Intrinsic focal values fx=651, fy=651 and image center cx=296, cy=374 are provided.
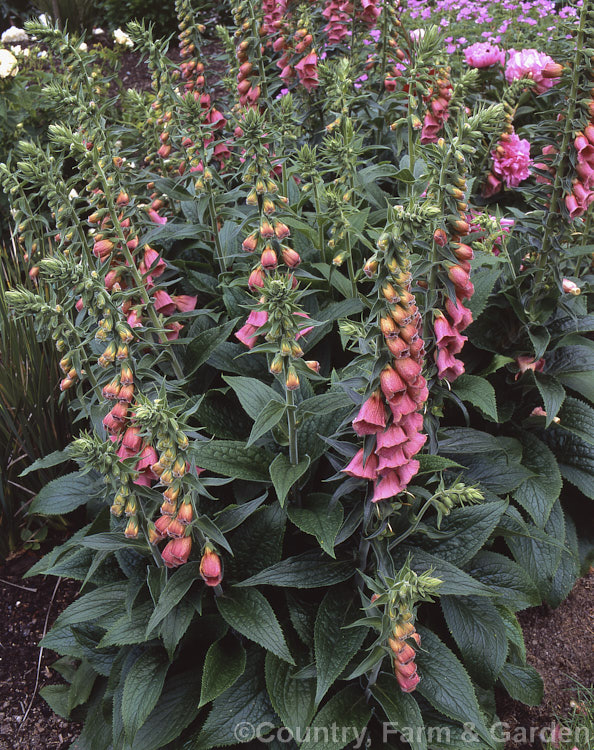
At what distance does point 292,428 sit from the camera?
233cm

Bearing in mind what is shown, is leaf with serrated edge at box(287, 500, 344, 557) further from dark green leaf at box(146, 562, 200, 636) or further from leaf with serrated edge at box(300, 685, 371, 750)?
leaf with serrated edge at box(300, 685, 371, 750)

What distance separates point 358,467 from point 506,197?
294cm

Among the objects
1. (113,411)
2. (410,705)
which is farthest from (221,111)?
(410,705)

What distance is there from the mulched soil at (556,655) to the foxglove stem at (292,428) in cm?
147

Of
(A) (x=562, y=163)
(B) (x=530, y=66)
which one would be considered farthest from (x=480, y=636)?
(B) (x=530, y=66)

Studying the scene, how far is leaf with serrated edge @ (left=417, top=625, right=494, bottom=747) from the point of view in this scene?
2.17 meters

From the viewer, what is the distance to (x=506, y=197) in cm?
425

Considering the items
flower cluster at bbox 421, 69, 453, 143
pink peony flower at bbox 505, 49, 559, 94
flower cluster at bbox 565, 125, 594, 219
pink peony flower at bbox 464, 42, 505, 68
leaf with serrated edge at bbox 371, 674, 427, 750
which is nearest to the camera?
leaf with serrated edge at bbox 371, 674, 427, 750

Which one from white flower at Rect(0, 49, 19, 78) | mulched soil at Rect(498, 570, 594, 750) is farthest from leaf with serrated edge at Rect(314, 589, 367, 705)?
white flower at Rect(0, 49, 19, 78)

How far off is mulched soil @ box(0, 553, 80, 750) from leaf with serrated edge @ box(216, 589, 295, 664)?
3.75 ft

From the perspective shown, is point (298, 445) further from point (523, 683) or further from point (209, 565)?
point (523, 683)

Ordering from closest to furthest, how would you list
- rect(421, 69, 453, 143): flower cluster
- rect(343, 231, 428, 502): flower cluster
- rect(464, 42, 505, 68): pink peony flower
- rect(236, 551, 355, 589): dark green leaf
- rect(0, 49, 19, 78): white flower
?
1. rect(343, 231, 428, 502): flower cluster
2. rect(236, 551, 355, 589): dark green leaf
3. rect(421, 69, 453, 143): flower cluster
4. rect(464, 42, 505, 68): pink peony flower
5. rect(0, 49, 19, 78): white flower

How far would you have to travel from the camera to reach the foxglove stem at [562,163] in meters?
2.62

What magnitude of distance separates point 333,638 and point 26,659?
167 centimetres
